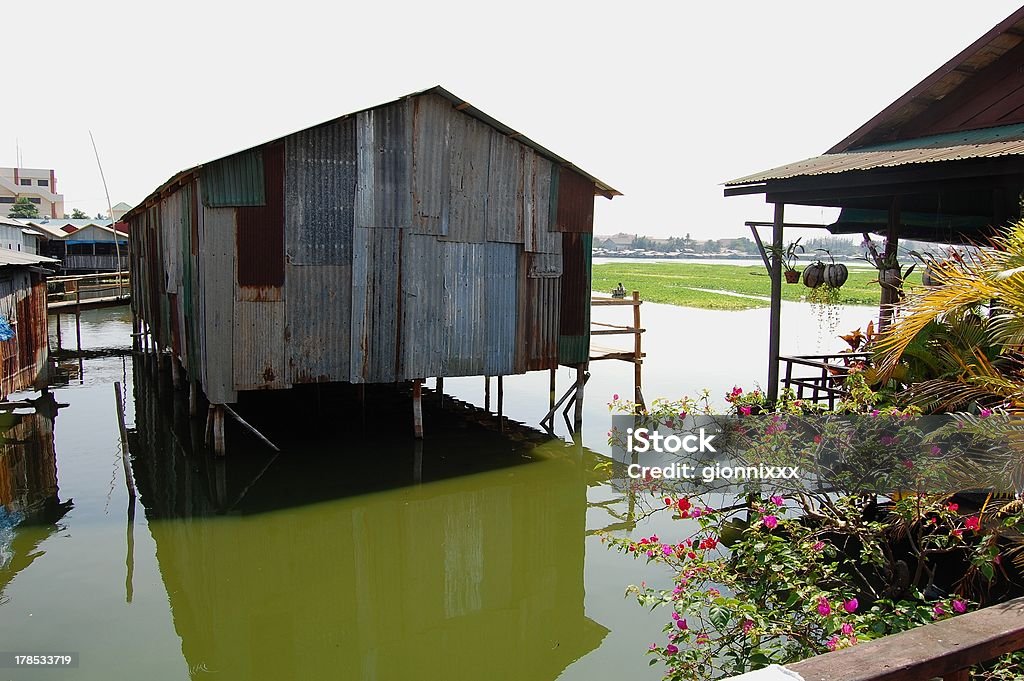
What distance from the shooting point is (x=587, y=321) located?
14273mm

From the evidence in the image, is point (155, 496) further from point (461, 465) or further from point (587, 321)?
point (587, 321)

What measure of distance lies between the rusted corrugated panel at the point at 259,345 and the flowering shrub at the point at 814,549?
7.05m

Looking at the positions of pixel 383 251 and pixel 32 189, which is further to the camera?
pixel 32 189

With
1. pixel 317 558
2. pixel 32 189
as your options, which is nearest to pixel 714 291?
pixel 317 558

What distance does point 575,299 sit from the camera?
14.0 meters

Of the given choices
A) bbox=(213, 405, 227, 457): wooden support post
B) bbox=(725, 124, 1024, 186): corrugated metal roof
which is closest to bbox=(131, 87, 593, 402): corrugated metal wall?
bbox=(213, 405, 227, 457): wooden support post

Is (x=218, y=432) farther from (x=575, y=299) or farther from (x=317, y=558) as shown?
(x=575, y=299)

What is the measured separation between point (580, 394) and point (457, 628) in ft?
24.9

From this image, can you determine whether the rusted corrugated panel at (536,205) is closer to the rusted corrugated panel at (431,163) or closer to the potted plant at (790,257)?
the rusted corrugated panel at (431,163)

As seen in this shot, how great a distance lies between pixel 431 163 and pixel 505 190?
1.33 meters

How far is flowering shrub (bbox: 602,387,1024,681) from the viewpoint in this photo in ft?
12.3

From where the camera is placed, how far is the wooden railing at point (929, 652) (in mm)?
1984

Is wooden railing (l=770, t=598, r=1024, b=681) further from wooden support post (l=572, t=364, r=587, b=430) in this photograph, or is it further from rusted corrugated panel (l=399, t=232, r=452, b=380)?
wooden support post (l=572, t=364, r=587, b=430)

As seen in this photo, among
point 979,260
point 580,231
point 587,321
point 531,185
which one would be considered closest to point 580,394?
point 587,321
